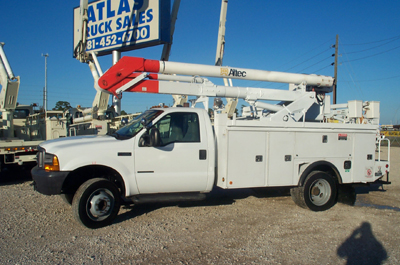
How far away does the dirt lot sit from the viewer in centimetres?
418

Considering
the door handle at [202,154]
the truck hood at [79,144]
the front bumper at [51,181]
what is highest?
the truck hood at [79,144]

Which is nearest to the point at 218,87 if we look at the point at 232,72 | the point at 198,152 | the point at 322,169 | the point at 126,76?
the point at 232,72

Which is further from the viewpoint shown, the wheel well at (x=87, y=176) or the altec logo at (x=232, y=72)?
the altec logo at (x=232, y=72)

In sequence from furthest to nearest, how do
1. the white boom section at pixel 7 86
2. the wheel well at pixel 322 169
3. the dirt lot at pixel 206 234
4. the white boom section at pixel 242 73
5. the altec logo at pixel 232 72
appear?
the white boom section at pixel 7 86, the altec logo at pixel 232 72, the white boom section at pixel 242 73, the wheel well at pixel 322 169, the dirt lot at pixel 206 234

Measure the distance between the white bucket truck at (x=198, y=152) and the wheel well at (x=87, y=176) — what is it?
17 mm

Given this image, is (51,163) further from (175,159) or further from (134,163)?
(175,159)

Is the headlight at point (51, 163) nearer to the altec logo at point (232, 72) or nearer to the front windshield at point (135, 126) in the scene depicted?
the front windshield at point (135, 126)

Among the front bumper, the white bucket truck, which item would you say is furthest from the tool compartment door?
the front bumper

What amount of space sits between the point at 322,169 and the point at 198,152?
9.44ft

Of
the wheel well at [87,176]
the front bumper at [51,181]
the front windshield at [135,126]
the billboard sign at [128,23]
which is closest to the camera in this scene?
the front bumper at [51,181]

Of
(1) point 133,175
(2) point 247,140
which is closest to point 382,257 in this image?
(2) point 247,140

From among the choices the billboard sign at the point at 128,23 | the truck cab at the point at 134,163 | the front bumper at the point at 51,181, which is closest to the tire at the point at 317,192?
the truck cab at the point at 134,163

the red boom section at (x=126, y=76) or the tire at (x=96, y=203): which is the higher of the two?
the red boom section at (x=126, y=76)

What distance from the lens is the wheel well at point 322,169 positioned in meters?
6.30
